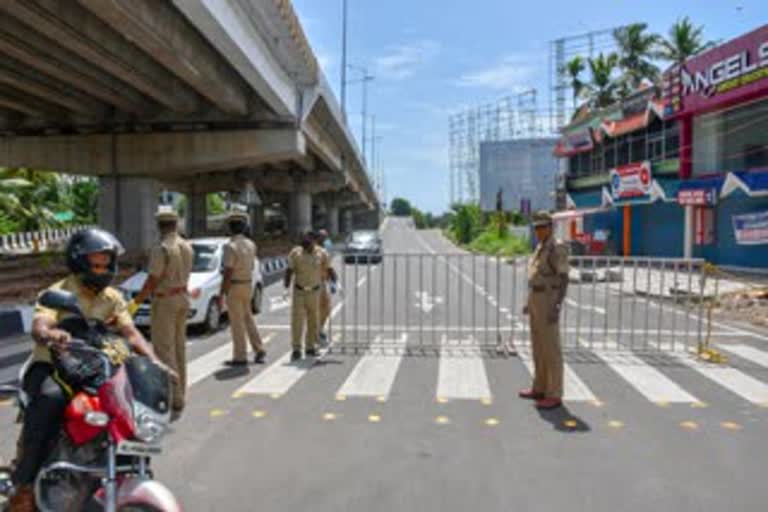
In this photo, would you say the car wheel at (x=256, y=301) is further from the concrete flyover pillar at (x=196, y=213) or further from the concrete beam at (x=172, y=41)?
the concrete flyover pillar at (x=196, y=213)

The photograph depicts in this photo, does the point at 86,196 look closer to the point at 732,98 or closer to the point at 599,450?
the point at 732,98

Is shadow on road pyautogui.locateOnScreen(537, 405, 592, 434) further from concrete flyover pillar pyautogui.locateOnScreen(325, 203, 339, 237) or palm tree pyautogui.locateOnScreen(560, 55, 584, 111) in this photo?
concrete flyover pillar pyautogui.locateOnScreen(325, 203, 339, 237)

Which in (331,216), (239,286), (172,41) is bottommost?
(239,286)

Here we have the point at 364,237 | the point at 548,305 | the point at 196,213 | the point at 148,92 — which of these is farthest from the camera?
the point at 196,213

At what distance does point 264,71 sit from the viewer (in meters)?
16.1

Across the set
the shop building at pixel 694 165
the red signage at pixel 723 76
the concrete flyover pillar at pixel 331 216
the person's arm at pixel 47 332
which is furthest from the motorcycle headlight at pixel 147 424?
the concrete flyover pillar at pixel 331 216

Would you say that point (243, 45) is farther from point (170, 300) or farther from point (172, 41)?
point (170, 300)

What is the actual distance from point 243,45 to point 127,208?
11.4 metres

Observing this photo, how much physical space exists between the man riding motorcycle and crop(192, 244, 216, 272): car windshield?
8.30 metres

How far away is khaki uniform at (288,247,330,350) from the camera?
873cm

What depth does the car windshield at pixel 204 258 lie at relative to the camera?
11898mm

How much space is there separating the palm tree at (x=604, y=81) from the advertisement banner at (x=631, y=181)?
654 inches

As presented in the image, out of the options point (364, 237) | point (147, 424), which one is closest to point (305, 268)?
point (147, 424)

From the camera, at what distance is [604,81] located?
48344mm
